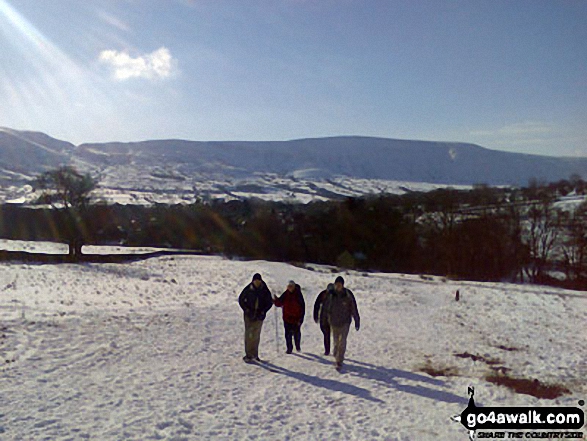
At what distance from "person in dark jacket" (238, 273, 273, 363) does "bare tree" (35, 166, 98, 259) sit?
3330 cm

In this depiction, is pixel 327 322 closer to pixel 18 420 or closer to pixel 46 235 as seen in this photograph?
pixel 18 420

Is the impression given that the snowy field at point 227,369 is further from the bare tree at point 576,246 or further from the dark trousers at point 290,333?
the bare tree at point 576,246

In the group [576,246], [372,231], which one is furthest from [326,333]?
[372,231]

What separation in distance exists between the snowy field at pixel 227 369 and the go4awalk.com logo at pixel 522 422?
29cm

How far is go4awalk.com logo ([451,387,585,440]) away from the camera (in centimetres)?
671

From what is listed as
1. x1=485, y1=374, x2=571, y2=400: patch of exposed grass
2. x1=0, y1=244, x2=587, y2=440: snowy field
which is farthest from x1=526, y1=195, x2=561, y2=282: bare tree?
x1=485, y1=374, x2=571, y2=400: patch of exposed grass

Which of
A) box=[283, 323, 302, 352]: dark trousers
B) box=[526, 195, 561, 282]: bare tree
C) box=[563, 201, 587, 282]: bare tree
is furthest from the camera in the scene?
box=[526, 195, 561, 282]: bare tree

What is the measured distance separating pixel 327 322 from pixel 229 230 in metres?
45.5

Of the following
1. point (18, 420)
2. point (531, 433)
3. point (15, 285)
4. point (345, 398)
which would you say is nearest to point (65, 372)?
point (18, 420)

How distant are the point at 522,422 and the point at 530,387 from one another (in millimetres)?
1975

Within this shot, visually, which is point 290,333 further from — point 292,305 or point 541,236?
point 541,236

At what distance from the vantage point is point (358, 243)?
178 ft

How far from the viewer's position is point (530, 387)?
895 centimetres

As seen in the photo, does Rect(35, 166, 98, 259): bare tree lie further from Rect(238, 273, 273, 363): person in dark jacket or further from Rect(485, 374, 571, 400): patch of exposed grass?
Rect(485, 374, 571, 400): patch of exposed grass
